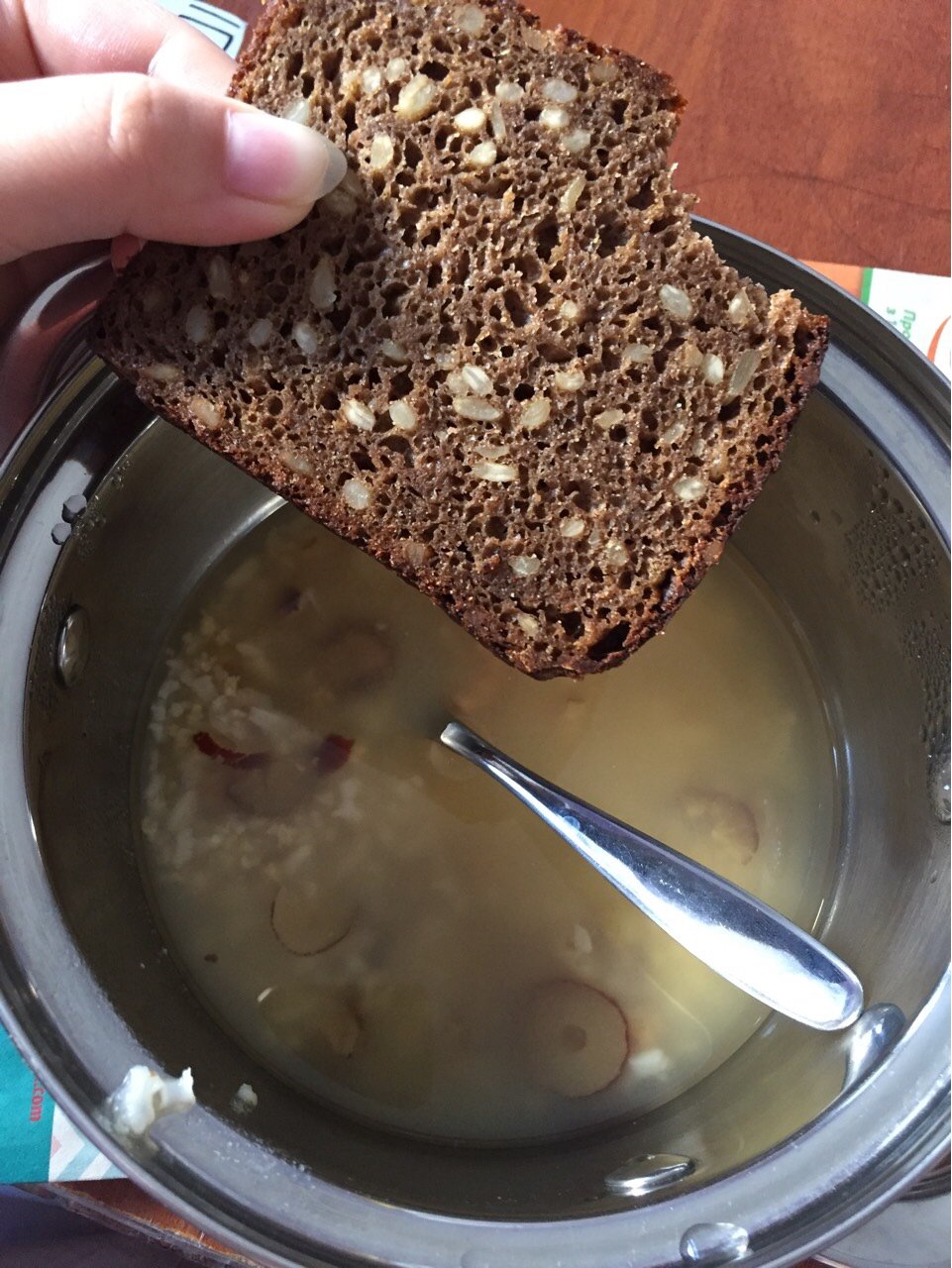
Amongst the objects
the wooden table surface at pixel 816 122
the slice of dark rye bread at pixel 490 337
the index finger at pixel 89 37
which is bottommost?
the slice of dark rye bread at pixel 490 337

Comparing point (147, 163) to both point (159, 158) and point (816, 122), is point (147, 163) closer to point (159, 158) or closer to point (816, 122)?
point (159, 158)

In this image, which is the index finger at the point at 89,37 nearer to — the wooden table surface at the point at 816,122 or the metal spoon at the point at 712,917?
the wooden table surface at the point at 816,122

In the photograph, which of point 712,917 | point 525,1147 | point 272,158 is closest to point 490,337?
point 272,158

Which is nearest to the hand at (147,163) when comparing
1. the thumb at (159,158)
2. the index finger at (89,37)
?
the thumb at (159,158)

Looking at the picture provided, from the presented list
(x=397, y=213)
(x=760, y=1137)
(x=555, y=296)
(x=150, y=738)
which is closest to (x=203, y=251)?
(x=397, y=213)

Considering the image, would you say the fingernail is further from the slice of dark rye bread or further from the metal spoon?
the metal spoon

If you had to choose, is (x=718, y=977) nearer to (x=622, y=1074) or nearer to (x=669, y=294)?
(x=622, y=1074)

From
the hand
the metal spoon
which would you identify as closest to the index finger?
the hand
